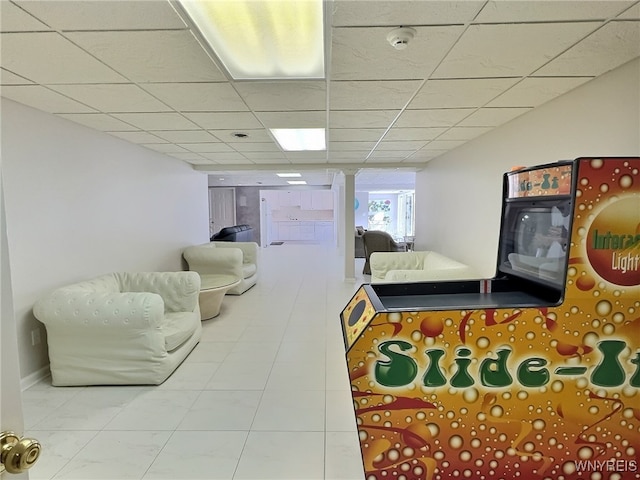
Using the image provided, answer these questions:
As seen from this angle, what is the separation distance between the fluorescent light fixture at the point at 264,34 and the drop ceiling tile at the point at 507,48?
79 centimetres

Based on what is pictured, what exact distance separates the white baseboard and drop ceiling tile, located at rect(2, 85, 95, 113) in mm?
2292

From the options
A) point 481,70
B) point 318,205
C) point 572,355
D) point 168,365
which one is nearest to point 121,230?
point 168,365

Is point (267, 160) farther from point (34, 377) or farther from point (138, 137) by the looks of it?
point (34, 377)

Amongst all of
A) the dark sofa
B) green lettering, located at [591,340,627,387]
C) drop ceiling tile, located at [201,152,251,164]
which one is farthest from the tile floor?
the dark sofa

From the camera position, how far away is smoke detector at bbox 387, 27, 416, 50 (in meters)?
1.65

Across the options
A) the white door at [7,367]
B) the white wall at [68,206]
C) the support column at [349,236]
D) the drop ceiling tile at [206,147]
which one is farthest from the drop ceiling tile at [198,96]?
the support column at [349,236]

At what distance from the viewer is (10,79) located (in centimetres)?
225

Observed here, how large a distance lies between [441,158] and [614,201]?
4.44 metres

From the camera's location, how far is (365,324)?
4.75 feet

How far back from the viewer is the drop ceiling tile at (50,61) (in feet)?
5.71

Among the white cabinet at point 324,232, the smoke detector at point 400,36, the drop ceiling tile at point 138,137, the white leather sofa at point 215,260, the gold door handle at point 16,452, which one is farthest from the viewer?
the white cabinet at point 324,232

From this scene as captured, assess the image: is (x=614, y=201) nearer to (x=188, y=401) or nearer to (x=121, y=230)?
(x=188, y=401)

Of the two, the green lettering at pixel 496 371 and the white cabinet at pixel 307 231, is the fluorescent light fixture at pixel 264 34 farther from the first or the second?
the white cabinet at pixel 307 231

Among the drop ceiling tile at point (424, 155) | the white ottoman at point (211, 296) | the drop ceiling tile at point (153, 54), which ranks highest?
the drop ceiling tile at point (424, 155)
